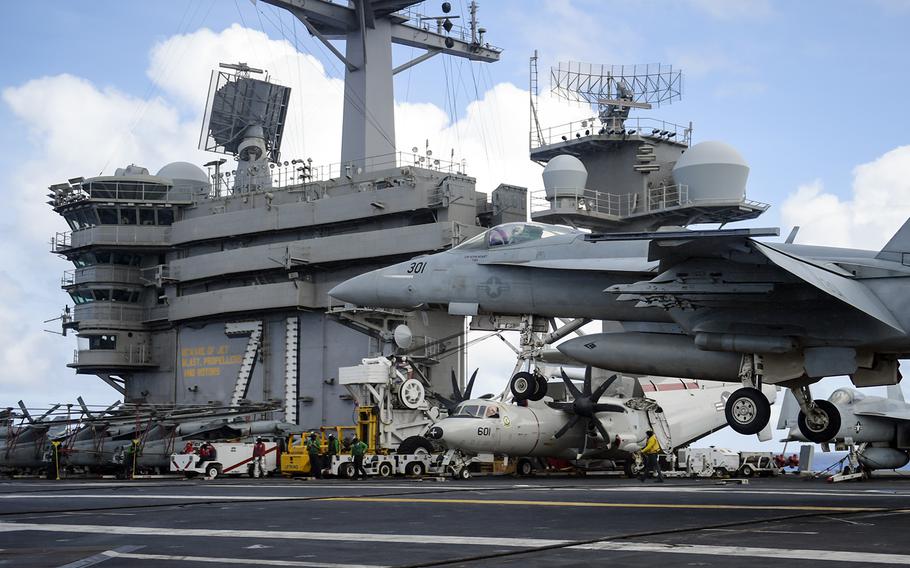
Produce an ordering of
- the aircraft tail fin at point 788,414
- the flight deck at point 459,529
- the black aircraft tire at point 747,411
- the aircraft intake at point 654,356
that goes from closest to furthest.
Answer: the flight deck at point 459,529 → the black aircraft tire at point 747,411 → the aircraft intake at point 654,356 → the aircraft tail fin at point 788,414

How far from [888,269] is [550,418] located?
1841 cm

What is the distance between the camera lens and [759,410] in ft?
56.3

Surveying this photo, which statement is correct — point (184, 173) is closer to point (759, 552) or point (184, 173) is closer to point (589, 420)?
point (589, 420)

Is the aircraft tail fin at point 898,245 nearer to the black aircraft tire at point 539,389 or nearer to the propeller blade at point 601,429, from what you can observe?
the black aircraft tire at point 539,389

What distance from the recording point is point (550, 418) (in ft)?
113

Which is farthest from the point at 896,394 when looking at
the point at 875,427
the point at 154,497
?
the point at 154,497

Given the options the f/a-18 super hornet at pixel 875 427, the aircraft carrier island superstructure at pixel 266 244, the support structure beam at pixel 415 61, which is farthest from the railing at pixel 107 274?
the f/a-18 super hornet at pixel 875 427

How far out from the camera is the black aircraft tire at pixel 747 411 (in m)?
17.1

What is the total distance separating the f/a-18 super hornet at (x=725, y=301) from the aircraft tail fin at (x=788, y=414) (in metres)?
20.5

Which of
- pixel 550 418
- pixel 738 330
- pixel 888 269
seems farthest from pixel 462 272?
pixel 550 418

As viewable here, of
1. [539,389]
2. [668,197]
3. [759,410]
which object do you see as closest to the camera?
[759,410]

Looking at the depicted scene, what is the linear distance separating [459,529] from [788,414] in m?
28.4

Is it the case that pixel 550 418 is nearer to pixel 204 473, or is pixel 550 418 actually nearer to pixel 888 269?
pixel 204 473

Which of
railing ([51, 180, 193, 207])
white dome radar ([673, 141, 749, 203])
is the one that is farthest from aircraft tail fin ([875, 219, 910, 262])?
railing ([51, 180, 193, 207])
